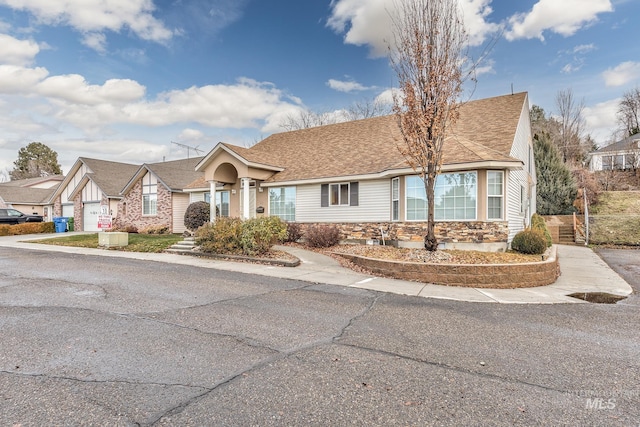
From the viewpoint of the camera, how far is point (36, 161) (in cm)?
6225

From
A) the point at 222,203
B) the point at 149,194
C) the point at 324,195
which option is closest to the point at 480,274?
the point at 324,195

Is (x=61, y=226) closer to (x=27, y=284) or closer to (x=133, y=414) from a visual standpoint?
(x=27, y=284)

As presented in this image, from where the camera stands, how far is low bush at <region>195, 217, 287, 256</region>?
1245 centimetres

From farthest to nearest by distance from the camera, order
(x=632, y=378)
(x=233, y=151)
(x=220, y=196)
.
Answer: (x=220, y=196) < (x=233, y=151) < (x=632, y=378)

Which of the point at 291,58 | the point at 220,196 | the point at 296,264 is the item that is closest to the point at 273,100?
the point at 291,58

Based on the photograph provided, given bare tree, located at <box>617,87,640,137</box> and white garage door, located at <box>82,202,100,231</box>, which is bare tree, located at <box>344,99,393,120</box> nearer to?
white garage door, located at <box>82,202,100,231</box>

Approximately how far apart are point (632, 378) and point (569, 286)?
251 inches

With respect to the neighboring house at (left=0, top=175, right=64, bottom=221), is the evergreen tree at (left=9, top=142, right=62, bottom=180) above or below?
above

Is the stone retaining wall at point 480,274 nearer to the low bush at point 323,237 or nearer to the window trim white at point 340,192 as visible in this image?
the low bush at point 323,237

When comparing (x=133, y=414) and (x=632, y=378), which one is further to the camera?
(x=632, y=378)

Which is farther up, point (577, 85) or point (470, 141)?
point (577, 85)

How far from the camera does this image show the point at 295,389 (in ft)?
10.8

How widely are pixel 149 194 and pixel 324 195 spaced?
47.5 ft

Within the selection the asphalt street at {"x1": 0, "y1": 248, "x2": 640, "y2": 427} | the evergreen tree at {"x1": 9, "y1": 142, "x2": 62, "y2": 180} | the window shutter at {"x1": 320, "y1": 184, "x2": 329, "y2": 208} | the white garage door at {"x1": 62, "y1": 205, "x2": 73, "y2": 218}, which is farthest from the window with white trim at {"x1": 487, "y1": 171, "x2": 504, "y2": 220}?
the evergreen tree at {"x1": 9, "y1": 142, "x2": 62, "y2": 180}
